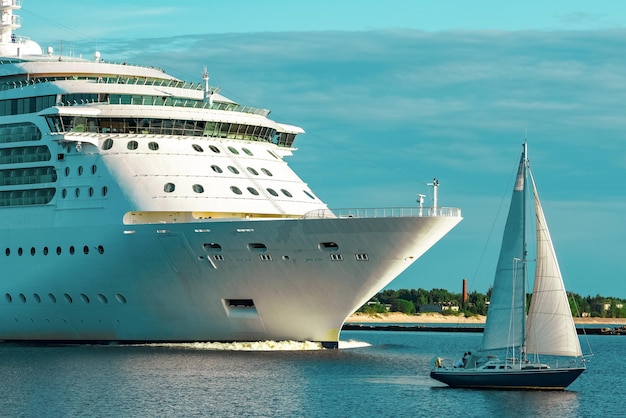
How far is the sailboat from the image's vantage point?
43438mm

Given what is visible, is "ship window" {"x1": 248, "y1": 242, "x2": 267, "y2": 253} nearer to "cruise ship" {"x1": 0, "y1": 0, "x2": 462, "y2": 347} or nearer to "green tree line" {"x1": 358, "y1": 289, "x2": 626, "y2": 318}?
"cruise ship" {"x1": 0, "y1": 0, "x2": 462, "y2": 347}

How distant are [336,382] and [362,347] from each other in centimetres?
1818

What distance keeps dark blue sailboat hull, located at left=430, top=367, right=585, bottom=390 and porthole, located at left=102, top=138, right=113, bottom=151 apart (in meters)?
19.0

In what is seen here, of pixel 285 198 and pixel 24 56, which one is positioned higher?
pixel 24 56

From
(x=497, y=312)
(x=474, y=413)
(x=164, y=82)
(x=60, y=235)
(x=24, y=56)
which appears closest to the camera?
(x=474, y=413)

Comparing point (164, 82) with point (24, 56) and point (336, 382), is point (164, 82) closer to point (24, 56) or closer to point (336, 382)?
point (24, 56)

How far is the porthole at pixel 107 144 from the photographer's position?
54.6 meters

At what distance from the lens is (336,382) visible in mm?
45781

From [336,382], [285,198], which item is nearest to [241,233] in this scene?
[285,198]

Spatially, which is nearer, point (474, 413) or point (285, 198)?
point (474, 413)

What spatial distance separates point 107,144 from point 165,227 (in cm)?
554

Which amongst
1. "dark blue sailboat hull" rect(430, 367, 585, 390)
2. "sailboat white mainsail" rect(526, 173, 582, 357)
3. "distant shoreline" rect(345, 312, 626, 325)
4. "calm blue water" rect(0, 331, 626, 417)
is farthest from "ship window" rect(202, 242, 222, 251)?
"distant shoreline" rect(345, 312, 626, 325)

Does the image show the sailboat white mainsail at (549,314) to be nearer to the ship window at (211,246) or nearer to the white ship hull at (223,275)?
the white ship hull at (223,275)

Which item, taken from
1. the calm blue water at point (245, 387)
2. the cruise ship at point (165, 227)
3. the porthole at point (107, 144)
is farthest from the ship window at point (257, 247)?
the porthole at point (107, 144)
